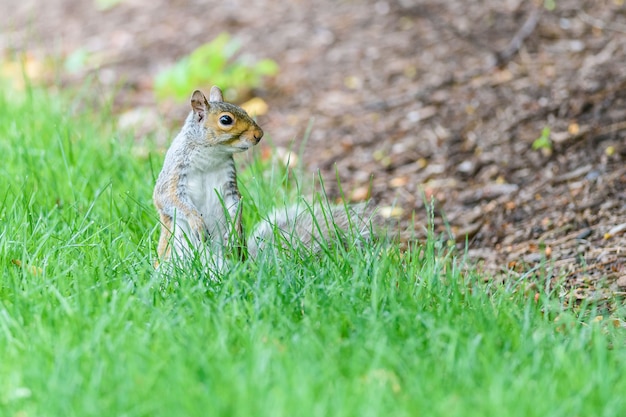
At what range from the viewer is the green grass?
7.84 ft

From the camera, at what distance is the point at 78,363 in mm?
2600

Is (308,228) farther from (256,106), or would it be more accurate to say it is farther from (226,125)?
(256,106)

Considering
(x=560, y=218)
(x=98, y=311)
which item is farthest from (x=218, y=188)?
(x=560, y=218)

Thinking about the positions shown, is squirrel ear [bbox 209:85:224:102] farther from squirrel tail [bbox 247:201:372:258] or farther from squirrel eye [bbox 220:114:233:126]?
squirrel tail [bbox 247:201:372:258]

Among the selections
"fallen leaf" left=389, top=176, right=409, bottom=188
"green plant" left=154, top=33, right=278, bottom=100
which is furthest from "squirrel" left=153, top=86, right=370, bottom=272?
"green plant" left=154, top=33, right=278, bottom=100

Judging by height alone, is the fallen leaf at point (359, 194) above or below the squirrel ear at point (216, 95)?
below

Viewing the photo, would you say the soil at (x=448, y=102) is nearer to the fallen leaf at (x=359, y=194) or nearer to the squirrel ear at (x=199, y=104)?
the fallen leaf at (x=359, y=194)

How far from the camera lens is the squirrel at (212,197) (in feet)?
11.1

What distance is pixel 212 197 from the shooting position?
11.5ft

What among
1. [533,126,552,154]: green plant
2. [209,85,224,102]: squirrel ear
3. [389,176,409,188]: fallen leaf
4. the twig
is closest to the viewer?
[209,85,224,102]: squirrel ear

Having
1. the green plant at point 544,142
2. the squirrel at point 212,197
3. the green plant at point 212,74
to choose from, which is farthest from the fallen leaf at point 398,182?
the green plant at point 212,74

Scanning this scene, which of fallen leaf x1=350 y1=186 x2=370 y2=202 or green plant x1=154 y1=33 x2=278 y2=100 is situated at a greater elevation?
green plant x1=154 y1=33 x2=278 y2=100

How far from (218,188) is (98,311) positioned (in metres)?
0.79

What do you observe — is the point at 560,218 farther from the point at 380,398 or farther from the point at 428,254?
the point at 380,398
